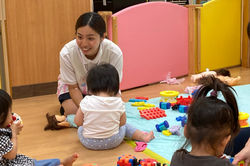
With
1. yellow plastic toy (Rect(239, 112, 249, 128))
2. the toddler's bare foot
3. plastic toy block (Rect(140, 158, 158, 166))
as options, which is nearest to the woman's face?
the toddler's bare foot

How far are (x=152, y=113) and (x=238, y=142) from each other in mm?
868

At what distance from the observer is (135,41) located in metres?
3.38

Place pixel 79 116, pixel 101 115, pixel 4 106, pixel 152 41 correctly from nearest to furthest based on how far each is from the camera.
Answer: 1. pixel 4 106
2. pixel 101 115
3. pixel 79 116
4. pixel 152 41

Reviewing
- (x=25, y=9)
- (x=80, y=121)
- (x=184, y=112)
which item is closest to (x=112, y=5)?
(x=25, y=9)

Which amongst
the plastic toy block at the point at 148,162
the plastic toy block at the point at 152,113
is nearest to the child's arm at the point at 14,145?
the plastic toy block at the point at 148,162

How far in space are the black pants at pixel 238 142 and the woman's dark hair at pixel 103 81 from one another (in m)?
0.66

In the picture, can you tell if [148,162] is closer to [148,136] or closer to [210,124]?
[148,136]

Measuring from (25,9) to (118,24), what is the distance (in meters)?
0.77

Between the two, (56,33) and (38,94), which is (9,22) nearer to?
(56,33)

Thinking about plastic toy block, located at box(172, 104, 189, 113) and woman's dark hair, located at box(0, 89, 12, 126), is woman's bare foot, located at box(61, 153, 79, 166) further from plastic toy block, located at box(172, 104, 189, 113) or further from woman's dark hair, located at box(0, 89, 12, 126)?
plastic toy block, located at box(172, 104, 189, 113)

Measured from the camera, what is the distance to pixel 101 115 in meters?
2.01

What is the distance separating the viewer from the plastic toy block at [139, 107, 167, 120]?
8.27 feet

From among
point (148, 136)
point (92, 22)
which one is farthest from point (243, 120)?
point (92, 22)

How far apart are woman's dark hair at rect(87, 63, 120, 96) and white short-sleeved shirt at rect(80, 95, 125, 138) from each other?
0.16ft
